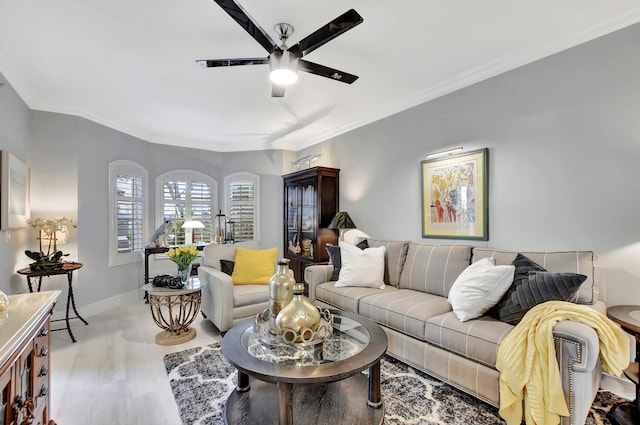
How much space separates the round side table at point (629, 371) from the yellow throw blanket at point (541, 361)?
0.15 meters

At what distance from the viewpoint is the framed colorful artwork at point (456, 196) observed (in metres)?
2.96

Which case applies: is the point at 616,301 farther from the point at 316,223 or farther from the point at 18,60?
the point at 18,60

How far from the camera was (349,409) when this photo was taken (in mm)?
1779

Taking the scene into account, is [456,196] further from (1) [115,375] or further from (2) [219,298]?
(1) [115,375]

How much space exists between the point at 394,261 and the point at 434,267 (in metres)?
0.49

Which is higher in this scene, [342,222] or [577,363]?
[342,222]

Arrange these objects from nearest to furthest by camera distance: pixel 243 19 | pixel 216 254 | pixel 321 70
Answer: pixel 243 19, pixel 321 70, pixel 216 254

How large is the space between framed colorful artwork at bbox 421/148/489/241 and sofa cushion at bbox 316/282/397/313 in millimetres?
881

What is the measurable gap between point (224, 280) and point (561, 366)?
271 centimetres

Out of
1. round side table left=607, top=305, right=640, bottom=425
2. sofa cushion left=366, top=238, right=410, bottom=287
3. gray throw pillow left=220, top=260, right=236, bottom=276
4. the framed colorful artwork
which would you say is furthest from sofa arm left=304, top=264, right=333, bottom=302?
round side table left=607, top=305, right=640, bottom=425

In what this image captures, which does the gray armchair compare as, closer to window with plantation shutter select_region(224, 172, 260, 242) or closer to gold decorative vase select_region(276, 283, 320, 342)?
gold decorative vase select_region(276, 283, 320, 342)

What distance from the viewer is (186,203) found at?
5.52 m

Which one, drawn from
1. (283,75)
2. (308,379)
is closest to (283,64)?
(283,75)

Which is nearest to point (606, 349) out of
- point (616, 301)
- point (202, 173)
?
point (616, 301)
